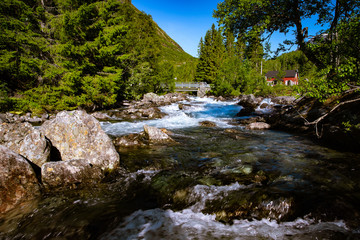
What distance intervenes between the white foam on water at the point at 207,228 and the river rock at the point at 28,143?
333 cm

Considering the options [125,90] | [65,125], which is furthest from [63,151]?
[125,90]

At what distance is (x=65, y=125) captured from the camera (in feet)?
18.8

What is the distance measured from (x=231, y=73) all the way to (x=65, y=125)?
3761 cm

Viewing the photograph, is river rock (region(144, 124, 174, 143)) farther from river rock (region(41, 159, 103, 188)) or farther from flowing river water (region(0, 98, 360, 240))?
river rock (region(41, 159, 103, 188))

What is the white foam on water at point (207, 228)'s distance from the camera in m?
2.99

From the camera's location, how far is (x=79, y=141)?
5.61 meters

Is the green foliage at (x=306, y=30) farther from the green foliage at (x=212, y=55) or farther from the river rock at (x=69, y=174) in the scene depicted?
the green foliage at (x=212, y=55)

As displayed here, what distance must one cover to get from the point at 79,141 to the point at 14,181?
73.9 inches

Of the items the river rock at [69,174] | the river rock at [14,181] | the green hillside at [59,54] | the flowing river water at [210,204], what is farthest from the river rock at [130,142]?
the green hillside at [59,54]

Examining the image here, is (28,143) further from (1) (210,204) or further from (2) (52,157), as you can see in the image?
(1) (210,204)

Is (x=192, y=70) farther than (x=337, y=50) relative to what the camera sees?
Yes

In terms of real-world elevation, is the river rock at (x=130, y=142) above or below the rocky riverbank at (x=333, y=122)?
below

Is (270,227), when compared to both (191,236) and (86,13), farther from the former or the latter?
(86,13)

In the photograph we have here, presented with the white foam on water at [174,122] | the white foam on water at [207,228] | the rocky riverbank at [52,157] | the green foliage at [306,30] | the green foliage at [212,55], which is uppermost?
the green foliage at [212,55]
